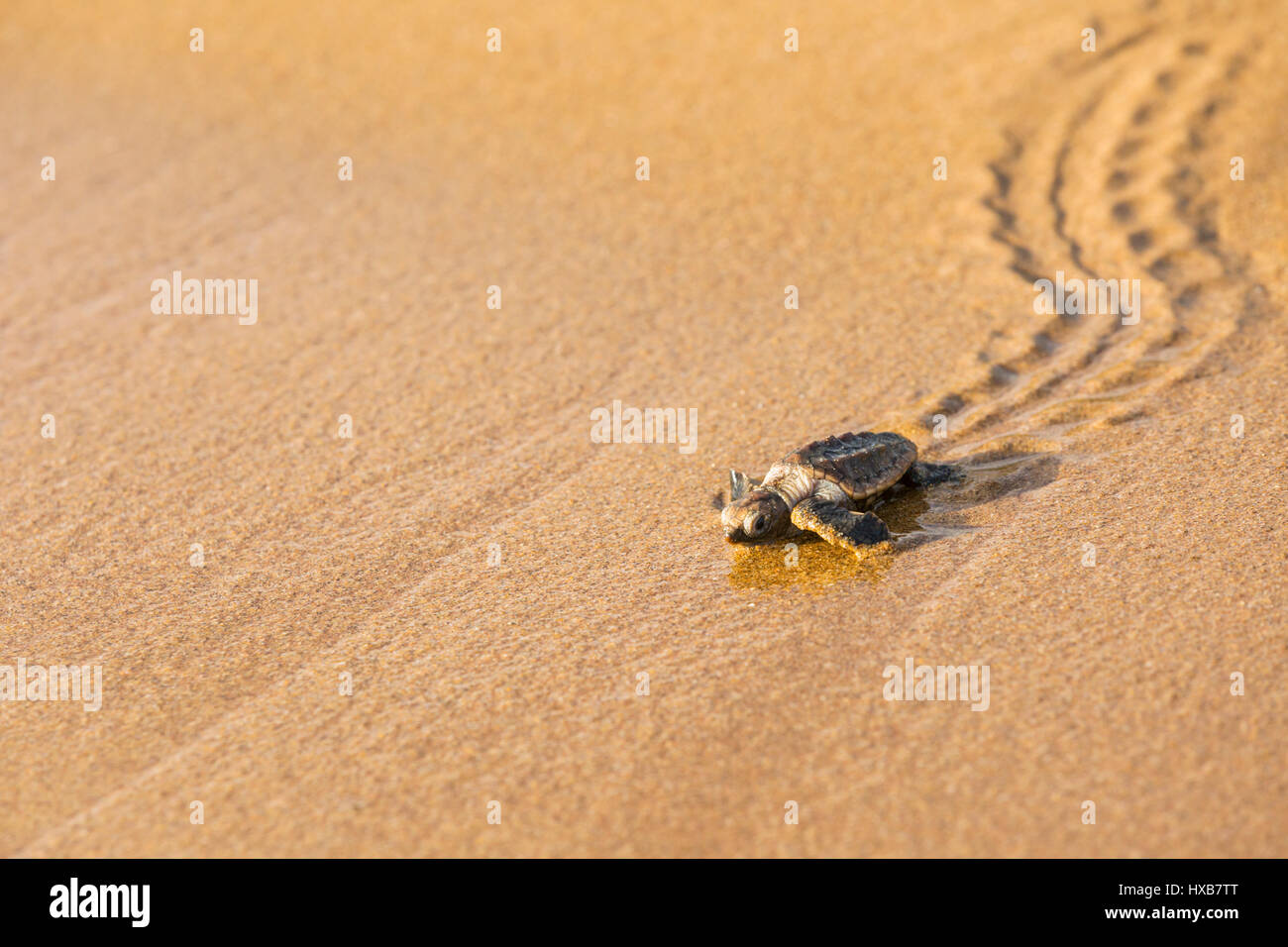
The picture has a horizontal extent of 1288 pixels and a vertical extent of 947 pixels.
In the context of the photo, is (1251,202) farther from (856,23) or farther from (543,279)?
(543,279)

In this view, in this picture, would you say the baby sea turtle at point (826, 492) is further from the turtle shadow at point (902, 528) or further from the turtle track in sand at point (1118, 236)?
the turtle track in sand at point (1118, 236)

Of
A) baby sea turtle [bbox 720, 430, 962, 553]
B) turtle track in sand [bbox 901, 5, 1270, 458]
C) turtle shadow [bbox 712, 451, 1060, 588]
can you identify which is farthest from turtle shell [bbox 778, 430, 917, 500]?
turtle track in sand [bbox 901, 5, 1270, 458]

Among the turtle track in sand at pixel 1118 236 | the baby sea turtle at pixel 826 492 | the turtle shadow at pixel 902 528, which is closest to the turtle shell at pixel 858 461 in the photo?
the baby sea turtle at pixel 826 492

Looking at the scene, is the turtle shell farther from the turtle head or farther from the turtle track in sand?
the turtle track in sand

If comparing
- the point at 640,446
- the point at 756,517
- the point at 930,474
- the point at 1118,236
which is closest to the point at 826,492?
the point at 756,517

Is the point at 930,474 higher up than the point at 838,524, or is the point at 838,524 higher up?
the point at 930,474

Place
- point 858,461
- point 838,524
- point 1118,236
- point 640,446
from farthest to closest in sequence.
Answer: point 1118,236 < point 640,446 < point 858,461 < point 838,524

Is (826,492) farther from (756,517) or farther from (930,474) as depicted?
(930,474)
